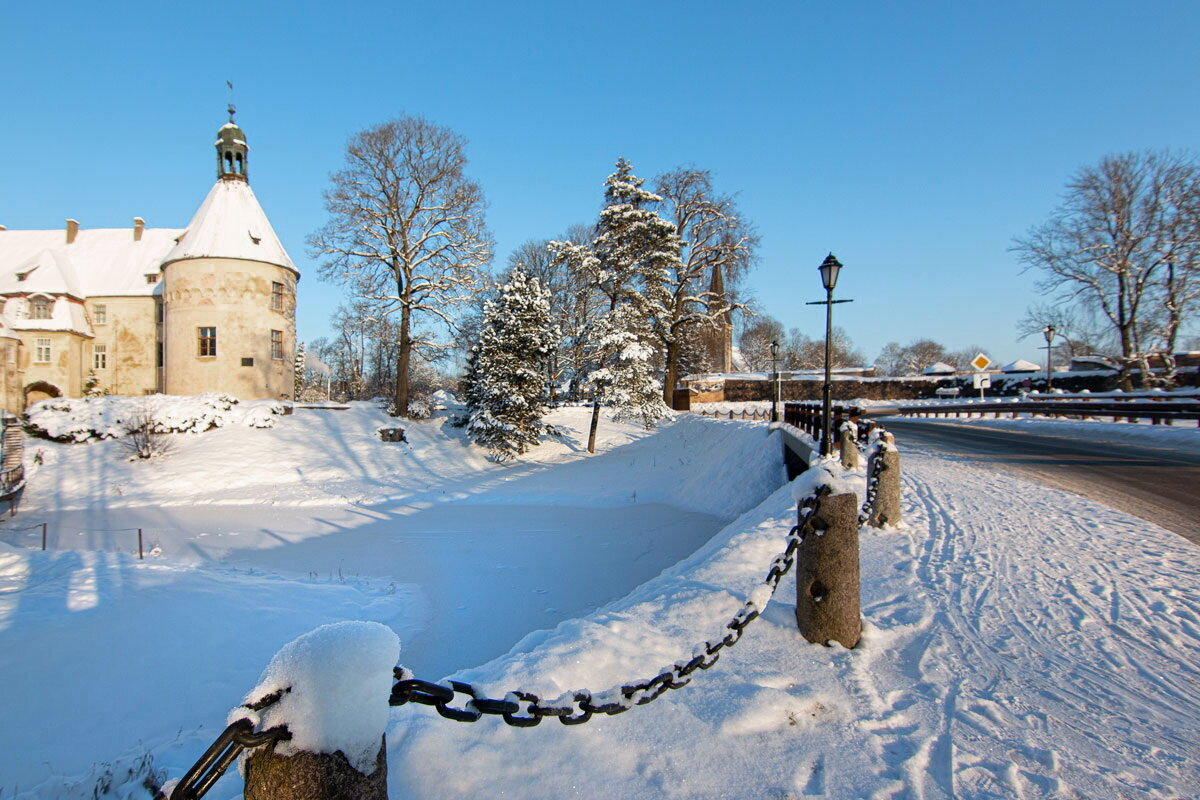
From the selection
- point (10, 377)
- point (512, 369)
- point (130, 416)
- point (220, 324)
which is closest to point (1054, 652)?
point (512, 369)

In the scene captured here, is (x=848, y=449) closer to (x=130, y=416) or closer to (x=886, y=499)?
(x=886, y=499)

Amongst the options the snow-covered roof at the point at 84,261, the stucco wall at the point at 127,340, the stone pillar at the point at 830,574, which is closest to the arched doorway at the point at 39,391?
the stucco wall at the point at 127,340

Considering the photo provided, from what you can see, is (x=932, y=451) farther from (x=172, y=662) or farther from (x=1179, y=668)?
(x=172, y=662)

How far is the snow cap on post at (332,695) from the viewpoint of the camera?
144 centimetres

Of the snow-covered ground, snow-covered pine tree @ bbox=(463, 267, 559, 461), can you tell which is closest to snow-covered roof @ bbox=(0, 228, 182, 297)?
snow-covered pine tree @ bbox=(463, 267, 559, 461)

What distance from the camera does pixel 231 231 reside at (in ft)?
94.1

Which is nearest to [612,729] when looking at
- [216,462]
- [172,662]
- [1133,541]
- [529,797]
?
[529,797]

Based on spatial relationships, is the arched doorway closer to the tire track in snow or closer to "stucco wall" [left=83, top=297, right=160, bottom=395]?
"stucco wall" [left=83, top=297, right=160, bottom=395]

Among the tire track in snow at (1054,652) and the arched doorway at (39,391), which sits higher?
the arched doorway at (39,391)

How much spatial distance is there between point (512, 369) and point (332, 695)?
22.2 meters

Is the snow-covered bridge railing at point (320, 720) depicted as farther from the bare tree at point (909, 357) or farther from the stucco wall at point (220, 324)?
the bare tree at point (909, 357)

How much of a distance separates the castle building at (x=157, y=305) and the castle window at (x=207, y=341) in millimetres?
51

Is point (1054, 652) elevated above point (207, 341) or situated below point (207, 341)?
below

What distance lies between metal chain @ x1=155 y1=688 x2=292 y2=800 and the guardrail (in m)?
24.1
